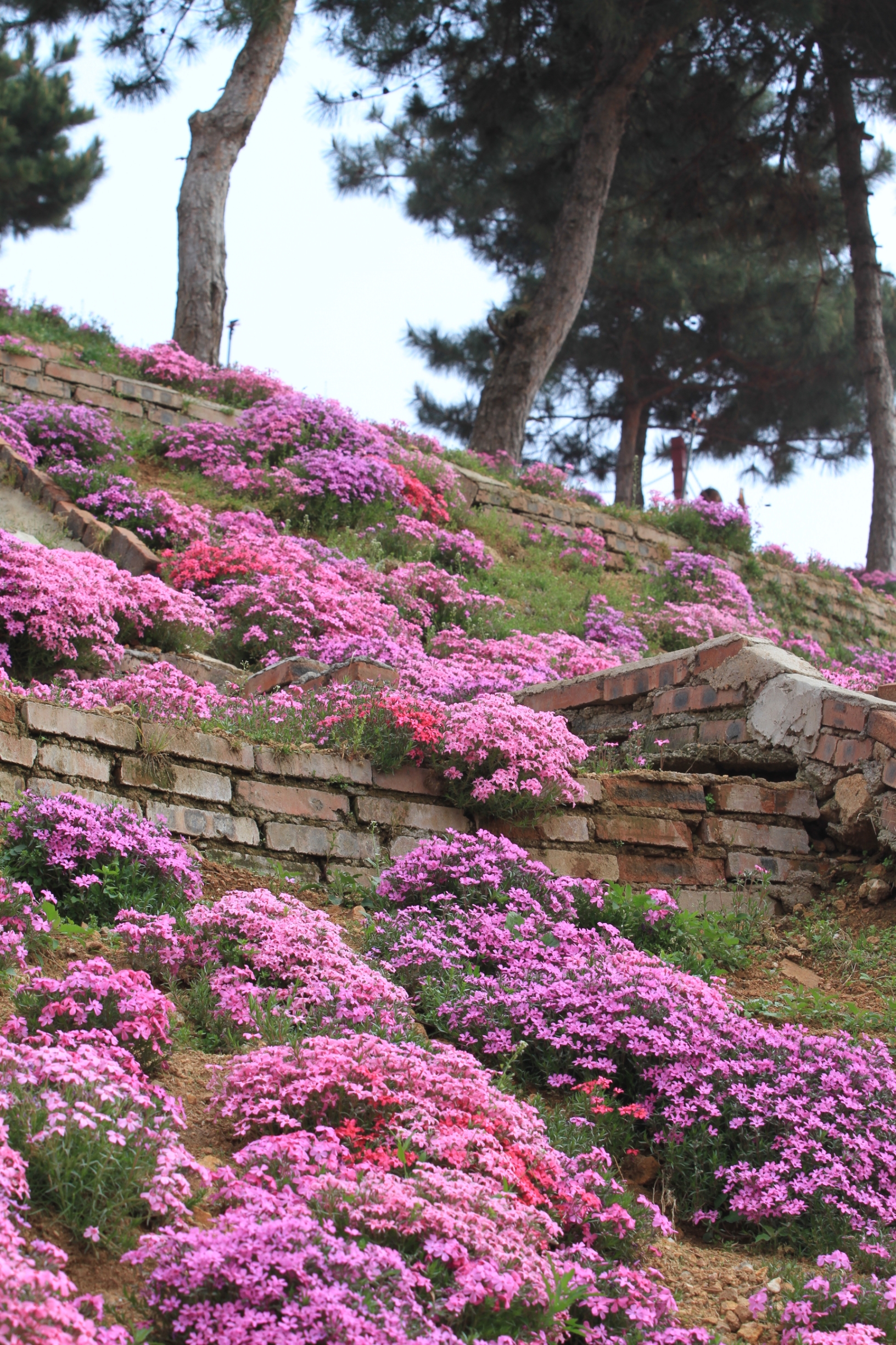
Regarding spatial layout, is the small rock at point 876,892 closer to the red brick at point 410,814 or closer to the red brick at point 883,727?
the red brick at point 883,727

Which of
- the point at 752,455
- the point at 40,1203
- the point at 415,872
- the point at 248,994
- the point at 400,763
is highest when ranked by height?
the point at 752,455

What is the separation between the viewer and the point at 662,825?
16.7 feet

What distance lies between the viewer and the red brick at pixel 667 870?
4949mm

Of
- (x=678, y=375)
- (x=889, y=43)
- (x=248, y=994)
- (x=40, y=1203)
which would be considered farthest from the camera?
(x=678, y=375)

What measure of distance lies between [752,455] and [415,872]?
64.2ft

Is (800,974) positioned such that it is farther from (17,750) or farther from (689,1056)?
(17,750)

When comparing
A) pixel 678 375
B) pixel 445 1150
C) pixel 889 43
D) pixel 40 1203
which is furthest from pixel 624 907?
pixel 678 375

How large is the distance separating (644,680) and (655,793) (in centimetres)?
99

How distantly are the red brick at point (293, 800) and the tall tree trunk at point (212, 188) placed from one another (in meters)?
9.67

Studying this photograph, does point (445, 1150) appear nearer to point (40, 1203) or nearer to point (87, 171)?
point (40, 1203)

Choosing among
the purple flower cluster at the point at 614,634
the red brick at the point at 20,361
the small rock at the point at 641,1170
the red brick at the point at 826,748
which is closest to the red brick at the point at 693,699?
the red brick at the point at 826,748

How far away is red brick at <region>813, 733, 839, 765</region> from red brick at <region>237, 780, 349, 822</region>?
6.87ft

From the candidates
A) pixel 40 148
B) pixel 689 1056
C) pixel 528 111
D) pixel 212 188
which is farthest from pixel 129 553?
pixel 40 148

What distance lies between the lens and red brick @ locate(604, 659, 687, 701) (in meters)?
5.93
